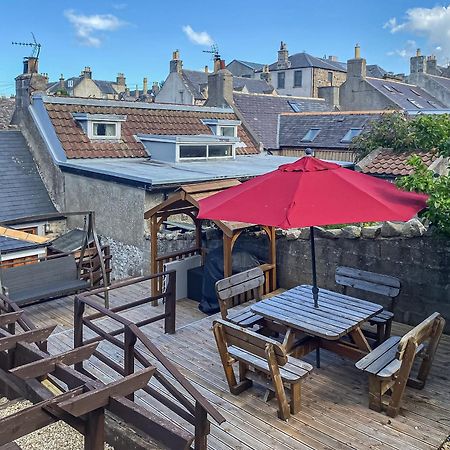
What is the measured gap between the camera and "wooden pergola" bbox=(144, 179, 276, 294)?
26.6 feet

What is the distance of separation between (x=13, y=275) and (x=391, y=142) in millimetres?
14552

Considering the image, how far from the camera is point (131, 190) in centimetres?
1359

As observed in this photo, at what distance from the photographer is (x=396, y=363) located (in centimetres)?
511

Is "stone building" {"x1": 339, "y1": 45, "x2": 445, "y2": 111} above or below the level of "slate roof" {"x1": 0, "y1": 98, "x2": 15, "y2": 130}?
above

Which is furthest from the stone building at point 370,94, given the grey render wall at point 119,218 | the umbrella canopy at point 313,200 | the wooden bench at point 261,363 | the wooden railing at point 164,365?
the wooden bench at point 261,363

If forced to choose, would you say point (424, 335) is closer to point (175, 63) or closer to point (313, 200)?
point (313, 200)

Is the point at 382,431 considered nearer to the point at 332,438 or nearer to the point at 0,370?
the point at 332,438

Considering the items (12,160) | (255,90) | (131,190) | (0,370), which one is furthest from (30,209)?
(255,90)

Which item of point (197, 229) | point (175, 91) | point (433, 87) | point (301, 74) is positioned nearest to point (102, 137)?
point (197, 229)

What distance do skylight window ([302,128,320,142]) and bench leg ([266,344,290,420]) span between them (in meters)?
21.1

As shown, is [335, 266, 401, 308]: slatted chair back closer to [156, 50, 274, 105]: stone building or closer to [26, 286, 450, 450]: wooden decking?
[26, 286, 450, 450]: wooden decking

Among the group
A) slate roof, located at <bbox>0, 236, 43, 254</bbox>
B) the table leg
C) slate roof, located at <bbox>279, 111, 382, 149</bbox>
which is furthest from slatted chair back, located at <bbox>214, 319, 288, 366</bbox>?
slate roof, located at <bbox>279, 111, 382, 149</bbox>

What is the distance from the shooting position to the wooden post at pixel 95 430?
8.54 feet

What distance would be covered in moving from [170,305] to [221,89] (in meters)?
20.0
